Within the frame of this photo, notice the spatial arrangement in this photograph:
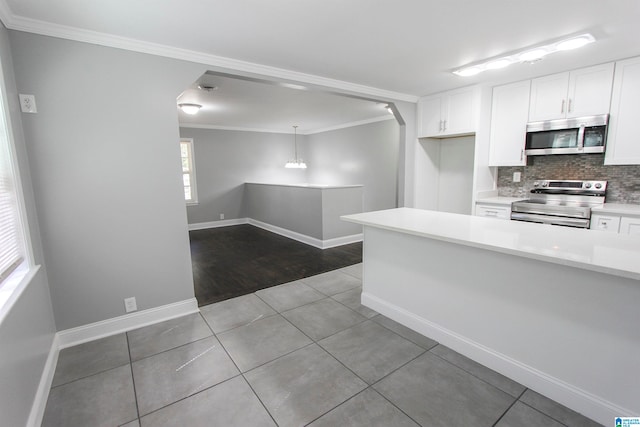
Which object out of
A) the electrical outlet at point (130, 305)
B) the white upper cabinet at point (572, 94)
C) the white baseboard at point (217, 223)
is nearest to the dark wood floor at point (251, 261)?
the electrical outlet at point (130, 305)

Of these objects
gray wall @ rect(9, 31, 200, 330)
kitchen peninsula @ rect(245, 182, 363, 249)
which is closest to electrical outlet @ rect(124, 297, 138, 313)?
gray wall @ rect(9, 31, 200, 330)

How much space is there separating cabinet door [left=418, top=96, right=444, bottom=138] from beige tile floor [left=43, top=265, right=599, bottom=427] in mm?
2868

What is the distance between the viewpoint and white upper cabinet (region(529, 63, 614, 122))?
297cm

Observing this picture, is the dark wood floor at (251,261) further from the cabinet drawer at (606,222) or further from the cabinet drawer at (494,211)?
the cabinet drawer at (606,222)

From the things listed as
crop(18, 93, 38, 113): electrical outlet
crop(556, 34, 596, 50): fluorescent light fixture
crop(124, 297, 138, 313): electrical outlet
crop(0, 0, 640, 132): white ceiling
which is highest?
crop(0, 0, 640, 132): white ceiling

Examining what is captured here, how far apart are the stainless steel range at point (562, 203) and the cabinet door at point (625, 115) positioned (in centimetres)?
42

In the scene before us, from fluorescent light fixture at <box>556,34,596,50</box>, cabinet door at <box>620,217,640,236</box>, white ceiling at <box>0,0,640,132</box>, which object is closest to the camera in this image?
white ceiling at <box>0,0,640,132</box>

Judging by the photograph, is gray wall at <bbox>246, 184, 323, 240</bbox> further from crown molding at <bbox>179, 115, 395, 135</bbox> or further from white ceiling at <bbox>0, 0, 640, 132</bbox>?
white ceiling at <bbox>0, 0, 640, 132</bbox>

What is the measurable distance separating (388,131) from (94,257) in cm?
527

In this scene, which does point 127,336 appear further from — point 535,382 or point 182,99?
point 182,99

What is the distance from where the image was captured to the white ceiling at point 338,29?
191cm

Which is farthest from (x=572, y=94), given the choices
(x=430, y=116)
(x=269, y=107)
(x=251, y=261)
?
(x=251, y=261)

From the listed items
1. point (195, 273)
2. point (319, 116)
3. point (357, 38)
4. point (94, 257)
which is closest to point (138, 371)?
point (94, 257)

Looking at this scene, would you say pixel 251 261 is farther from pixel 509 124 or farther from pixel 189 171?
pixel 509 124
